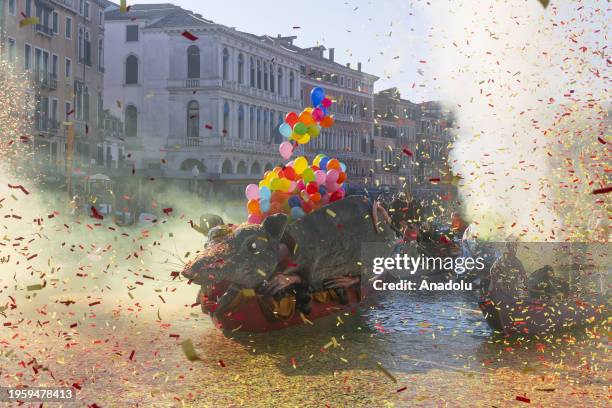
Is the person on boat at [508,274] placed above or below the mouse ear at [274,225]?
below

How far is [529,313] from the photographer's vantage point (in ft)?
44.3

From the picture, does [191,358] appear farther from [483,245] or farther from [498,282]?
[483,245]

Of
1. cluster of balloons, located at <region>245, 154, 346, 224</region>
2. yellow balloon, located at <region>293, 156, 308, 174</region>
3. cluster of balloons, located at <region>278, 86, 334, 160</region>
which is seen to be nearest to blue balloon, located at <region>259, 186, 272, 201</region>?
cluster of balloons, located at <region>245, 154, 346, 224</region>

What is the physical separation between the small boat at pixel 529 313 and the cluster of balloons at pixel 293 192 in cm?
345

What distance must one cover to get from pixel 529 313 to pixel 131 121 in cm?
5579

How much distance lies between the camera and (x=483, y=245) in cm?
1900

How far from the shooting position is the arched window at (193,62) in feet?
215

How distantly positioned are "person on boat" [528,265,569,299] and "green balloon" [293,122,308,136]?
526cm

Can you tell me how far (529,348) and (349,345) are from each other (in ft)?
9.85

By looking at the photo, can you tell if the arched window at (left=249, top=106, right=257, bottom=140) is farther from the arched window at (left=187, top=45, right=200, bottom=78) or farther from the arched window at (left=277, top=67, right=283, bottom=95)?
the arched window at (left=277, top=67, right=283, bottom=95)

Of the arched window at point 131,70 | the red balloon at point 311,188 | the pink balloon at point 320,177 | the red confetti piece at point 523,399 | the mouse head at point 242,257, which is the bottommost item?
the red confetti piece at point 523,399

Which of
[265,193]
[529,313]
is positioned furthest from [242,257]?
[529,313]

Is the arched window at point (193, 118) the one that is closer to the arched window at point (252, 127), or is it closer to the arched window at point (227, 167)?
the arched window at point (227, 167)

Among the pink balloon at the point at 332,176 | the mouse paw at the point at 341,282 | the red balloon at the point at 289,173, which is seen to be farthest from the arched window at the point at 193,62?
the mouse paw at the point at 341,282
